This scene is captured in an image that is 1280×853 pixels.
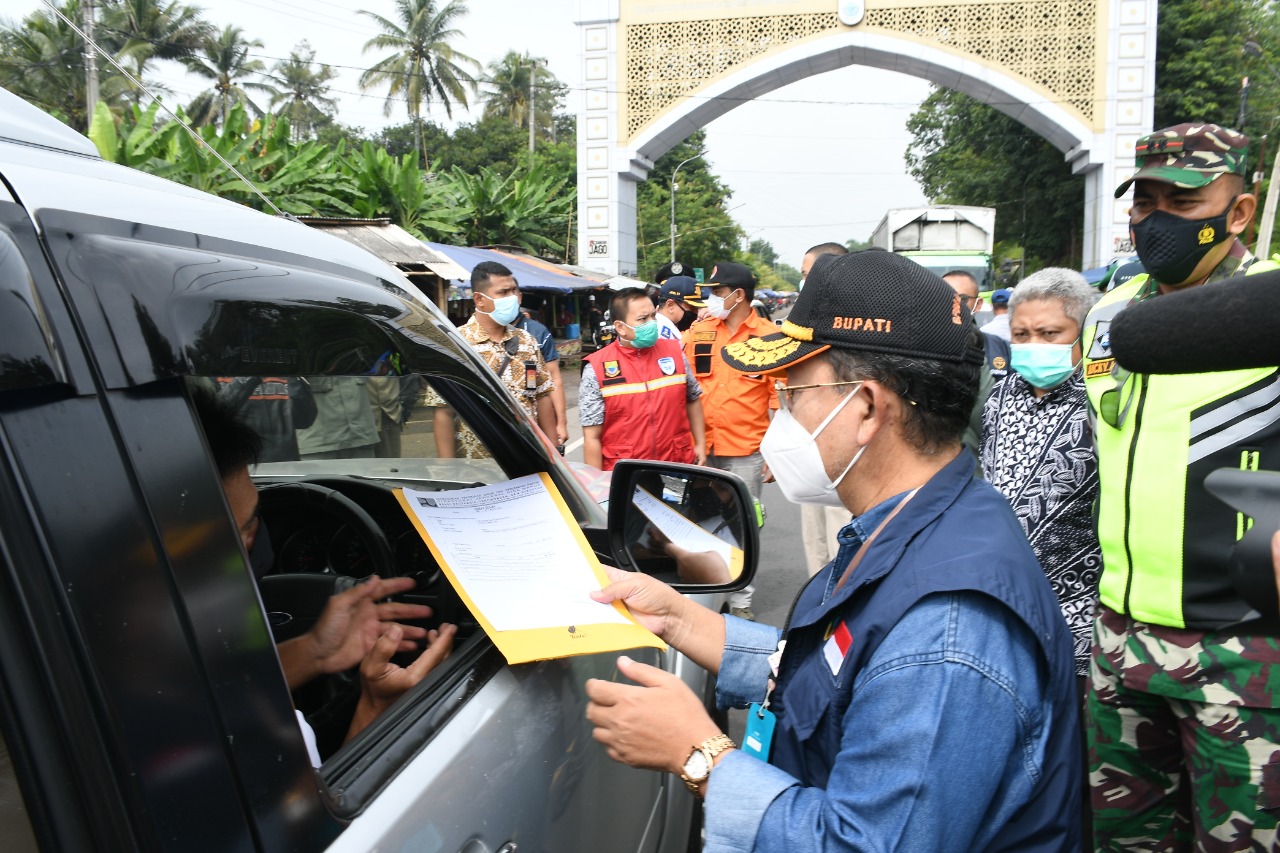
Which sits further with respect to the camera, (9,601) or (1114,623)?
(1114,623)

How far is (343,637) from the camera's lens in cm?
184

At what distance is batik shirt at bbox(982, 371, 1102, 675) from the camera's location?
9.46 ft

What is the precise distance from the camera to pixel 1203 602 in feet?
6.49

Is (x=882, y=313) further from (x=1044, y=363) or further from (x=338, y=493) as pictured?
(x=1044, y=363)

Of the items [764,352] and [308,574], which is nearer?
[764,352]

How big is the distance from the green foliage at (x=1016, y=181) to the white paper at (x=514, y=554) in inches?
1401

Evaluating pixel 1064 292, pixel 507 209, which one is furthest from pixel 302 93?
pixel 1064 292

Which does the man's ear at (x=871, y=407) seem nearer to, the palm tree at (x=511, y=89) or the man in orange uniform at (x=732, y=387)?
the man in orange uniform at (x=732, y=387)

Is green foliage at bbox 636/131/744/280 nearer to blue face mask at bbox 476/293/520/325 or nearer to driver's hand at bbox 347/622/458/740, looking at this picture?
blue face mask at bbox 476/293/520/325

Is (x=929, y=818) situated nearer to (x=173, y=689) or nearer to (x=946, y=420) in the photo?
(x=946, y=420)

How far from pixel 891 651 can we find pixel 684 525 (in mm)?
983

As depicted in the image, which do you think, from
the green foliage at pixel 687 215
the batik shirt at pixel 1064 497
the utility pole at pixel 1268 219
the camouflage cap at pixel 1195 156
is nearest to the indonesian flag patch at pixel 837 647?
the camouflage cap at pixel 1195 156

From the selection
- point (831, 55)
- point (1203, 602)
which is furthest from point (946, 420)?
point (831, 55)

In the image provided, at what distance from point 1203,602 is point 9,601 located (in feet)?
6.89
